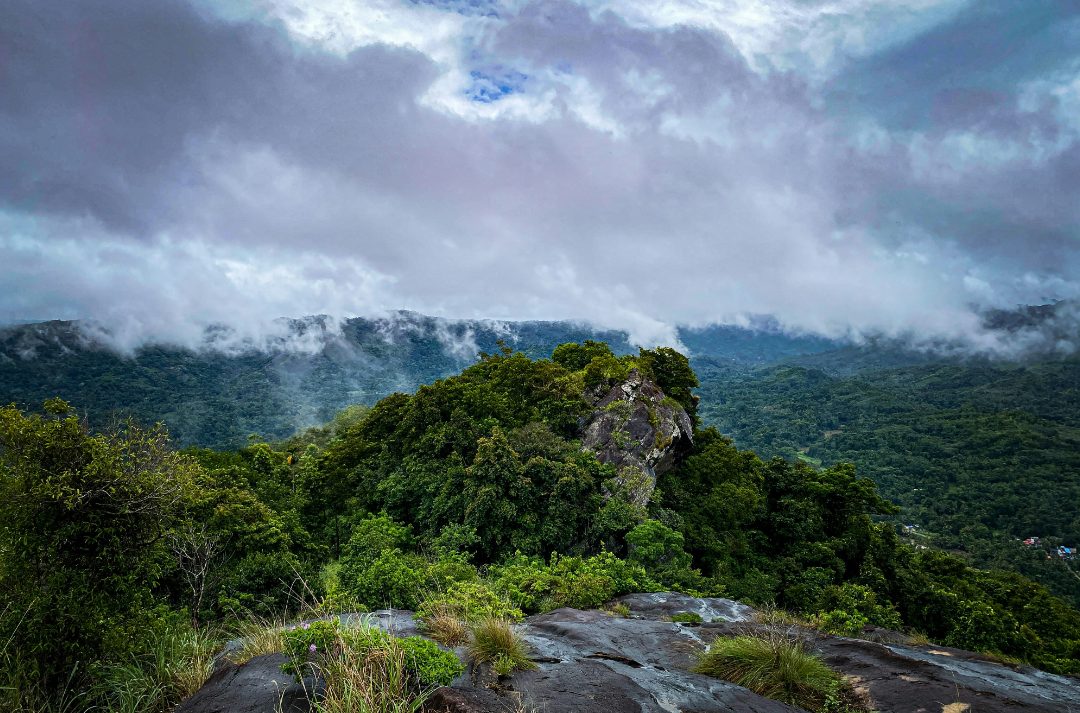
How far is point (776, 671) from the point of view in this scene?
630 centimetres

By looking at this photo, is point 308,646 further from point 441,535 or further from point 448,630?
point 441,535

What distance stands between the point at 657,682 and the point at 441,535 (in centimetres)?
1341

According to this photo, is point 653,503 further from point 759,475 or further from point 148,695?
point 148,695

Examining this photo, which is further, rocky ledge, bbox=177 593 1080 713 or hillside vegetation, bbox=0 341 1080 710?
hillside vegetation, bbox=0 341 1080 710

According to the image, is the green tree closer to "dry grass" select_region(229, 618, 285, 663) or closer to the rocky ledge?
"dry grass" select_region(229, 618, 285, 663)

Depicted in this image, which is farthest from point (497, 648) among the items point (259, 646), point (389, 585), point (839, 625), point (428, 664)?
point (839, 625)

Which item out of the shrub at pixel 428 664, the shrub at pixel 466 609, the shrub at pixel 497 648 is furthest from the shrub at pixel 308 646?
the shrub at pixel 466 609

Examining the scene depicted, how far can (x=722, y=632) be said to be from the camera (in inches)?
358

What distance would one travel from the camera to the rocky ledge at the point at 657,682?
486 cm

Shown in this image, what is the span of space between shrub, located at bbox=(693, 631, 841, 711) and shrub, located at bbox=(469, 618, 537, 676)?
2756 millimetres

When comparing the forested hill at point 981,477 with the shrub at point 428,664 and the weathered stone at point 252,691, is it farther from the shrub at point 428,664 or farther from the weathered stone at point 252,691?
the weathered stone at point 252,691

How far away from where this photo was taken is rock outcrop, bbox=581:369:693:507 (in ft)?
73.1

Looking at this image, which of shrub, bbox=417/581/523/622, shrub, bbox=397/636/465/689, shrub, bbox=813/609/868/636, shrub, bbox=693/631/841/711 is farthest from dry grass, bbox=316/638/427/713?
shrub, bbox=813/609/868/636

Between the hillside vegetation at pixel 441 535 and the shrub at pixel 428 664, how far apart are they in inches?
91.3
